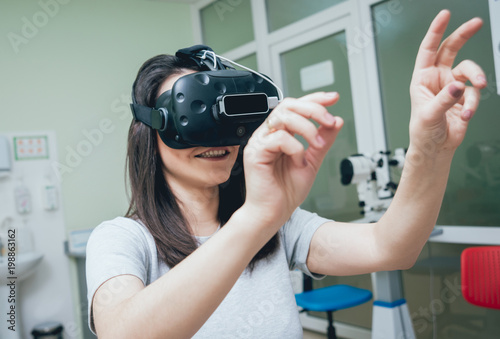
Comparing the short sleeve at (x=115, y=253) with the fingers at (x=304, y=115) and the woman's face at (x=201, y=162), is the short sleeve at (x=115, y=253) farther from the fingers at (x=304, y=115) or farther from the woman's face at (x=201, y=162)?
the fingers at (x=304, y=115)

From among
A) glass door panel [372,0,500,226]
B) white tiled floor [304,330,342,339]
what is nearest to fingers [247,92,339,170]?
glass door panel [372,0,500,226]

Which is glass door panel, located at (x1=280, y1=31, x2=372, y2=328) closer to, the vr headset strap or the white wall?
the white wall

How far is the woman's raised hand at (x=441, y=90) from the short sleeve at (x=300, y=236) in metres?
0.41

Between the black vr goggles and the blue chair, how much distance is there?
1.63 meters

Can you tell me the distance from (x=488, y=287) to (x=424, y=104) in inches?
55.7

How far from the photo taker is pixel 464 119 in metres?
0.64

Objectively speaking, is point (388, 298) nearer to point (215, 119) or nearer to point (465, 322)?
point (465, 322)

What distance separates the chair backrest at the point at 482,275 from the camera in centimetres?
173

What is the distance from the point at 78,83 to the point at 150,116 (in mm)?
2835

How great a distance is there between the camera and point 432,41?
25.4 inches

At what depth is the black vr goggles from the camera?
0.79 metres

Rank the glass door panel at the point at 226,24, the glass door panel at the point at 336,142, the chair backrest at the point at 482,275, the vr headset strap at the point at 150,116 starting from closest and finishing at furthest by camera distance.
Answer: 1. the vr headset strap at the point at 150,116
2. the chair backrest at the point at 482,275
3. the glass door panel at the point at 336,142
4. the glass door panel at the point at 226,24

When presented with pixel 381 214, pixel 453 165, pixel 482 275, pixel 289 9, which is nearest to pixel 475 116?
pixel 453 165

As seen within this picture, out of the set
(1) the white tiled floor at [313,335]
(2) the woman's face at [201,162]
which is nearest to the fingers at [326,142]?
(2) the woman's face at [201,162]
